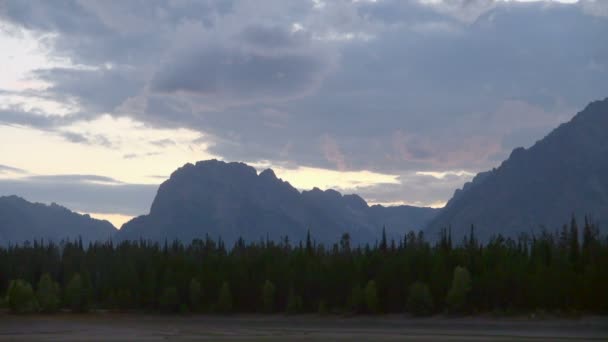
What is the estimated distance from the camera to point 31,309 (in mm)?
159875

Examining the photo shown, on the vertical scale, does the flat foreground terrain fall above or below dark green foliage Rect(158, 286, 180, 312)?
below

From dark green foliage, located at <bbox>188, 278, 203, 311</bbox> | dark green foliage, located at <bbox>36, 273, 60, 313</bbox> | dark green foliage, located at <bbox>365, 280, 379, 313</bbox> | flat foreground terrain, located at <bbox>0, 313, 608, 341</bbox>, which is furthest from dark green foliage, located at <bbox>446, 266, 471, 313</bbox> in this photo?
dark green foliage, located at <bbox>36, 273, 60, 313</bbox>

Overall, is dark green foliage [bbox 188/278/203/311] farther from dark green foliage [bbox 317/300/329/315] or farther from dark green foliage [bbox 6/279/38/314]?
dark green foliage [bbox 6/279/38/314]

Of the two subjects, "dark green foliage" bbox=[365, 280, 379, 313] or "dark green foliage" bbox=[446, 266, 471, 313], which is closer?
"dark green foliage" bbox=[446, 266, 471, 313]

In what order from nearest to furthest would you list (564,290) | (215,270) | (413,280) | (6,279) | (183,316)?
(564,290) → (413,280) → (183,316) → (215,270) → (6,279)

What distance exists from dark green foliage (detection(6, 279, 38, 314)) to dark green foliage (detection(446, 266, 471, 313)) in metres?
75.1

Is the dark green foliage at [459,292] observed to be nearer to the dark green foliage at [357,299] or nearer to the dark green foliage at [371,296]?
the dark green foliage at [371,296]

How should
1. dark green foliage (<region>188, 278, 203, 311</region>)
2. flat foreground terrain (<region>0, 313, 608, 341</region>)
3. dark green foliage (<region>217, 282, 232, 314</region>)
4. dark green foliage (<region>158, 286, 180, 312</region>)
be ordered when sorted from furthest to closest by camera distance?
dark green foliage (<region>158, 286, 180, 312</region>), dark green foliage (<region>188, 278, 203, 311</region>), dark green foliage (<region>217, 282, 232, 314</region>), flat foreground terrain (<region>0, 313, 608, 341</region>)

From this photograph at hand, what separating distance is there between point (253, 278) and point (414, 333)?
49.7m

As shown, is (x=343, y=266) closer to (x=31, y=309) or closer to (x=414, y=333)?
(x=414, y=333)

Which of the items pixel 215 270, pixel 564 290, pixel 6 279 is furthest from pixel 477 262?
pixel 6 279

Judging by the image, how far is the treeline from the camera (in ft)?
433

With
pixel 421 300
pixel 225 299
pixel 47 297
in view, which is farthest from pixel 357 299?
pixel 47 297

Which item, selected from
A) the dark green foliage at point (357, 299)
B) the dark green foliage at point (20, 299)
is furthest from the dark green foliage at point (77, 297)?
the dark green foliage at point (357, 299)
